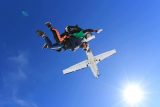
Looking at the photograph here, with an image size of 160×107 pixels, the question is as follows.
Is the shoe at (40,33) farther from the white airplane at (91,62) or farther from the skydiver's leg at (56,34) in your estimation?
the white airplane at (91,62)

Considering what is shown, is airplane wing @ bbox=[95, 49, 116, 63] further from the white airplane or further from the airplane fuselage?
the airplane fuselage

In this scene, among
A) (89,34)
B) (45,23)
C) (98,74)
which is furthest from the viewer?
(98,74)

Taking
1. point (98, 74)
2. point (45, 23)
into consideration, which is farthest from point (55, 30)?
point (98, 74)

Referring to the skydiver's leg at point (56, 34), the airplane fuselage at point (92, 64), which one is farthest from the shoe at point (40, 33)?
the airplane fuselage at point (92, 64)

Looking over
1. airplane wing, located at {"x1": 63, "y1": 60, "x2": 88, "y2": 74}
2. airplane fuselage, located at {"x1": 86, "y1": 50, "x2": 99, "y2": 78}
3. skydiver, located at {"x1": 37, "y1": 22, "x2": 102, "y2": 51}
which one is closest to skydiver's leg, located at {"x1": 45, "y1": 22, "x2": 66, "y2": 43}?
skydiver, located at {"x1": 37, "y1": 22, "x2": 102, "y2": 51}

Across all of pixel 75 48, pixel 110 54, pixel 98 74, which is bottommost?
pixel 75 48

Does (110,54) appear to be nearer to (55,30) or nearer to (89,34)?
(89,34)

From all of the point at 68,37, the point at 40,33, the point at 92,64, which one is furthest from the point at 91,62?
the point at 40,33

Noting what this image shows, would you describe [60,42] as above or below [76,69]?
below

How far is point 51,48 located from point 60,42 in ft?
8.49

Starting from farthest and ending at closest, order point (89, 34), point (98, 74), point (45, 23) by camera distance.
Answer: point (98, 74) < point (89, 34) < point (45, 23)

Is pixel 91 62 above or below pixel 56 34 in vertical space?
above

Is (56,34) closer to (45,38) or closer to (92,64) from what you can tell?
(45,38)

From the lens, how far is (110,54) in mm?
96562
